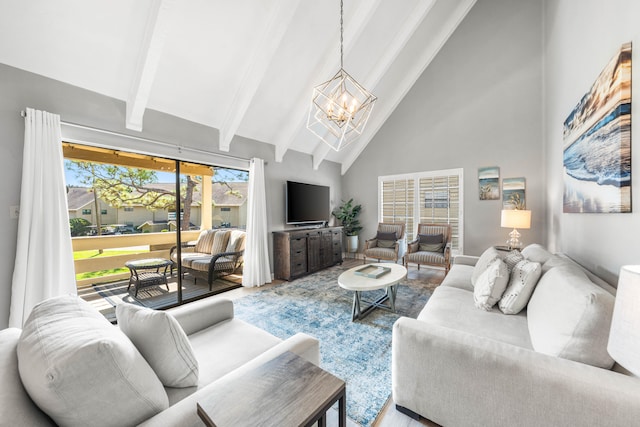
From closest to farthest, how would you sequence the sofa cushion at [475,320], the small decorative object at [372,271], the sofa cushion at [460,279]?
the sofa cushion at [475,320], the sofa cushion at [460,279], the small decorative object at [372,271]

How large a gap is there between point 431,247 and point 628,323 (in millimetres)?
3780

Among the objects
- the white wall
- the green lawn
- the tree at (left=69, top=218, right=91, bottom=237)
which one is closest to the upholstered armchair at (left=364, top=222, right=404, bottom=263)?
the white wall

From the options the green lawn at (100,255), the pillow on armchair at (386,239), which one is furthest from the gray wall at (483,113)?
the green lawn at (100,255)

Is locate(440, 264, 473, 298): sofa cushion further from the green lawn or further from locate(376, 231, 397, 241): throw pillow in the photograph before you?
the green lawn

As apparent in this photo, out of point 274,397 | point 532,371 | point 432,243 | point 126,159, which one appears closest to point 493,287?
point 532,371

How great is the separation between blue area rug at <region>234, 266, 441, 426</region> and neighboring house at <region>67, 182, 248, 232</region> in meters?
1.35

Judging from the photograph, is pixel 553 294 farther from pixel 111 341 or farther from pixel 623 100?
pixel 111 341

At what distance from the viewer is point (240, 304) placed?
125 inches

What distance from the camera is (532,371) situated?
3.41ft

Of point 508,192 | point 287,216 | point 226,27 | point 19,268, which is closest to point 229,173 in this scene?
point 287,216

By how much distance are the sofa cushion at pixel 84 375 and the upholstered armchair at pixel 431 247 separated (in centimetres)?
401

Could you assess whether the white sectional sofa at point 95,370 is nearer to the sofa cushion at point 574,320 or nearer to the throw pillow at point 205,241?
the sofa cushion at point 574,320

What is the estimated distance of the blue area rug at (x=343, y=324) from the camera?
1.66 m

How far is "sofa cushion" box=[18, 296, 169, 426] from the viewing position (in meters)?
0.65
